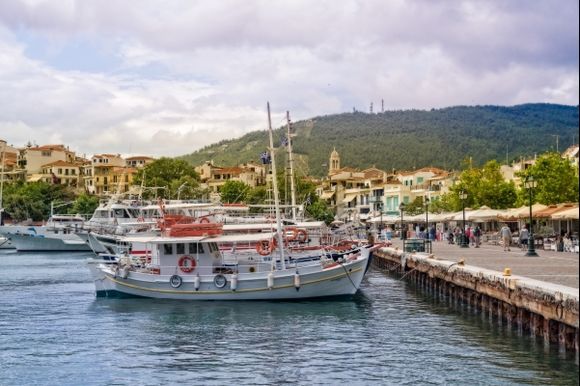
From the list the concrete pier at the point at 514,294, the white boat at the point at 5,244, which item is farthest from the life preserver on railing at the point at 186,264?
the white boat at the point at 5,244

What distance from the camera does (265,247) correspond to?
3916 cm

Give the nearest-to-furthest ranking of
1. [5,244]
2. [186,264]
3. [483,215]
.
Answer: [186,264], [483,215], [5,244]

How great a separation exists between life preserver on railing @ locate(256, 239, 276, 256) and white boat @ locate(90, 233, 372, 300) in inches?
11.2

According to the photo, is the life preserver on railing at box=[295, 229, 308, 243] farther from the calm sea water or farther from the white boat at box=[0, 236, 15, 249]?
the white boat at box=[0, 236, 15, 249]

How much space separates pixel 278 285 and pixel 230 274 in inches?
92.4

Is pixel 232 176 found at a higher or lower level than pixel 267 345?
higher

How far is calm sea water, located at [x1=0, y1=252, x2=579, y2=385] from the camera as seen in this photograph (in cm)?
2123

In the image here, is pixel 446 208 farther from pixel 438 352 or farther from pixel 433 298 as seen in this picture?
pixel 438 352

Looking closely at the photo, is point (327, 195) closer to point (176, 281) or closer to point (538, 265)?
point (176, 281)

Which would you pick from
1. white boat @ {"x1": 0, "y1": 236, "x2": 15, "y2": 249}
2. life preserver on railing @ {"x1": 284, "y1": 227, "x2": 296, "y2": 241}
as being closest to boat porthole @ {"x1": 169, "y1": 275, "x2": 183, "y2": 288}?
life preserver on railing @ {"x1": 284, "y1": 227, "x2": 296, "y2": 241}

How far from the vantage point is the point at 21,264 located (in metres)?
73.5

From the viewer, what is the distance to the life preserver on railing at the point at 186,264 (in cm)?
3769

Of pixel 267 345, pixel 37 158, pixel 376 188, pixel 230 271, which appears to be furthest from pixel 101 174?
pixel 267 345

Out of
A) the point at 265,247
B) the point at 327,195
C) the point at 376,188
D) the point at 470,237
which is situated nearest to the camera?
the point at 265,247
